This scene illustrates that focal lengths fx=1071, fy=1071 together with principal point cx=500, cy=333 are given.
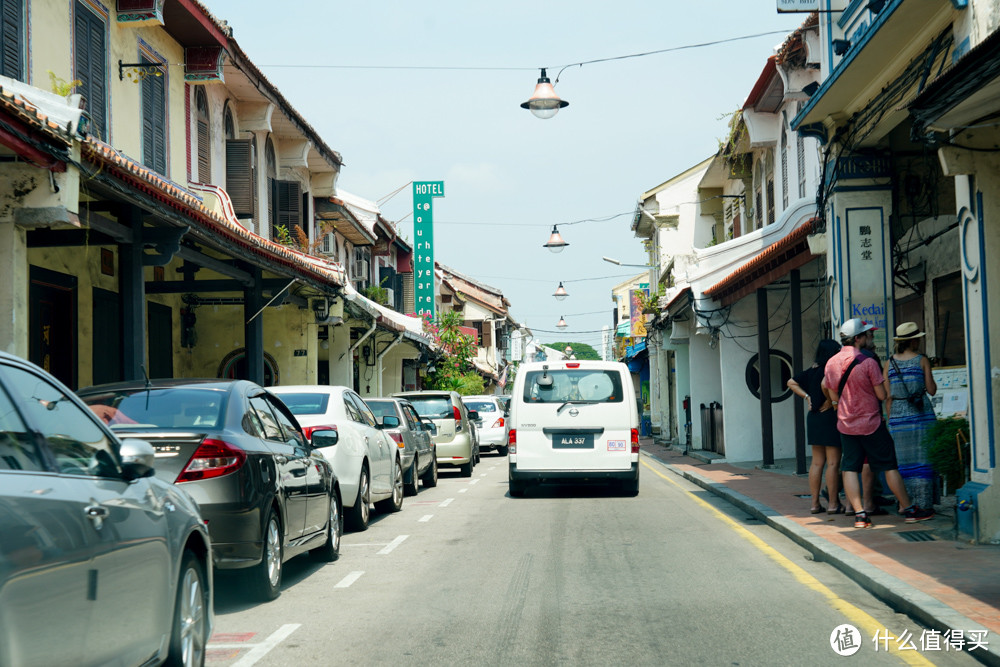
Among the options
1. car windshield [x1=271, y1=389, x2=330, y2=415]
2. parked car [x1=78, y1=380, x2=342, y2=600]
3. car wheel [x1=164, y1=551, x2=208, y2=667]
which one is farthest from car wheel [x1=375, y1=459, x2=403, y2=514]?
car wheel [x1=164, y1=551, x2=208, y2=667]

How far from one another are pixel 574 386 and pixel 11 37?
8.91 m

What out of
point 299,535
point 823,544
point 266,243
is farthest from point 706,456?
point 299,535

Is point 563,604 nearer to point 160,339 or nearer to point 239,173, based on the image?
point 160,339

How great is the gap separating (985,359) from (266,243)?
9.44 meters

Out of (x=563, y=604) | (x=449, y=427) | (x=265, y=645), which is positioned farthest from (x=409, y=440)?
(x=265, y=645)

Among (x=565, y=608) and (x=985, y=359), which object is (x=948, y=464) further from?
(x=565, y=608)

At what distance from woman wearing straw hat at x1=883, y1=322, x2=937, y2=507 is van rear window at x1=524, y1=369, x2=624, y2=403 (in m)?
5.42

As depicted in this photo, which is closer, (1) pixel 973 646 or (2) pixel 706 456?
(1) pixel 973 646

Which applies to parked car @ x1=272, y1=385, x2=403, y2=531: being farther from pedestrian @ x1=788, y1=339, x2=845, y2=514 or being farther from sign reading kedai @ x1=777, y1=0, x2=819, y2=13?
sign reading kedai @ x1=777, y1=0, x2=819, y2=13

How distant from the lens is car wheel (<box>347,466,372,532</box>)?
39.7ft

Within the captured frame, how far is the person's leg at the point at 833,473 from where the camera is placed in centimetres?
1152

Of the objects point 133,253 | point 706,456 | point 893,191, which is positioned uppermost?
point 893,191

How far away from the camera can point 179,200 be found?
1105cm

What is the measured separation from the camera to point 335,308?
22.0 meters
